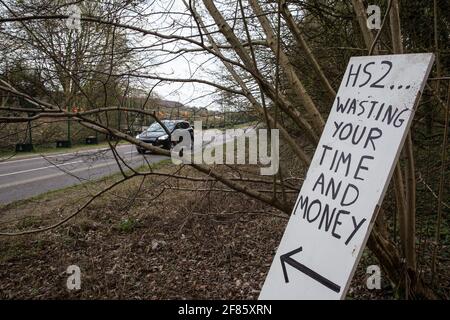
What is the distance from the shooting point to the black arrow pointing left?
1098 millimetres

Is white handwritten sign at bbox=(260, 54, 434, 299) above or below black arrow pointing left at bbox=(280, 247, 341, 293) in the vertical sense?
above

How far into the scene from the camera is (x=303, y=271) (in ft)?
3.95

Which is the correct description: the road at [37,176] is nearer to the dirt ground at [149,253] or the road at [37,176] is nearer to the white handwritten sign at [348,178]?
the dirt ground at [149,253]

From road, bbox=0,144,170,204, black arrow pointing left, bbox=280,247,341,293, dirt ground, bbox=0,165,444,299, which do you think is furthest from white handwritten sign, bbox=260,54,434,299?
road, bbox=0,144,170,204

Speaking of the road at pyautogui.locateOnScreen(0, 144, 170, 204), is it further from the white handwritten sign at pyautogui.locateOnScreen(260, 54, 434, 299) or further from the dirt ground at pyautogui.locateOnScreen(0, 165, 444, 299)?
the white handwritten sign at pyautogui.locateOnScreen(260, 54, 434, 299)

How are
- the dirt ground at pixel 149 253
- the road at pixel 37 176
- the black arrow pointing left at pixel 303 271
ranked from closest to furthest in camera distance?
the black arrow pointing left at pixel 303 271, the dirt ground at pixel 149 253, the road at pixel 37 176

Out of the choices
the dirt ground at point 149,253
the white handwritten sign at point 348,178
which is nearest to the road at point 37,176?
the dirt ground at point 149,253

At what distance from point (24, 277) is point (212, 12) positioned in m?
3.31

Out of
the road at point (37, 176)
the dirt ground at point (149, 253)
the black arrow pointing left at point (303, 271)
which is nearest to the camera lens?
the black arrow pointing left at point (303, 271)

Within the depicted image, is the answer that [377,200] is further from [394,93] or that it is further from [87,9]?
[87,9]

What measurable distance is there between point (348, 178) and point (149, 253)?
3.30 metres

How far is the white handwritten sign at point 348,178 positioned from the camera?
3.64 ft

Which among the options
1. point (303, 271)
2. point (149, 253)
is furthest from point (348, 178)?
point (149, 253)
